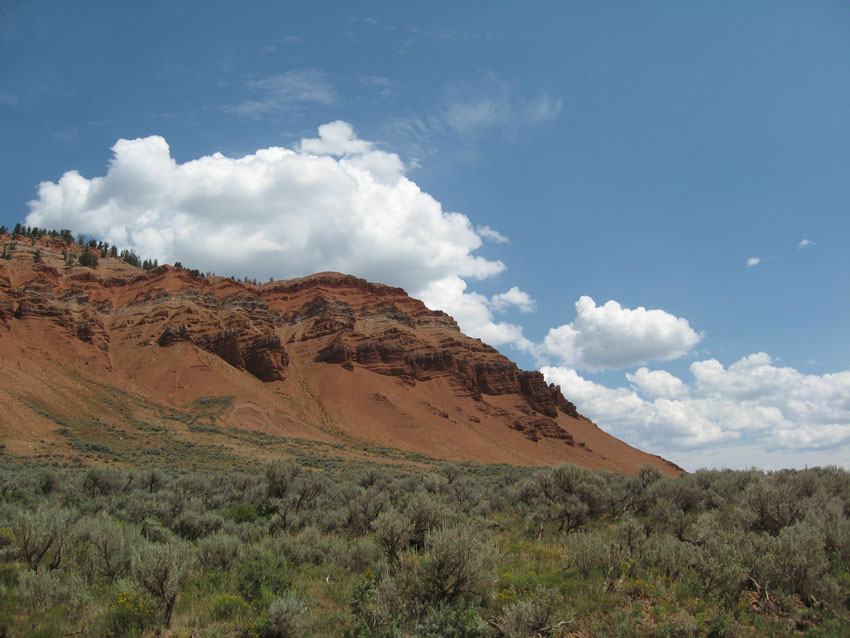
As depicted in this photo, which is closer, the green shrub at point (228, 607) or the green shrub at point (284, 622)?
the green shrub at point (284, 622)

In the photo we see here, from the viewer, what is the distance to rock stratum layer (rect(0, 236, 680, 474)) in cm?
5391

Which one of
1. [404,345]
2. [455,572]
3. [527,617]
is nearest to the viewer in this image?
[527,617]

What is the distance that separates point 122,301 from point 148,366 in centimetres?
2739

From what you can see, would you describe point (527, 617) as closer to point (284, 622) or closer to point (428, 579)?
point (428, 579)

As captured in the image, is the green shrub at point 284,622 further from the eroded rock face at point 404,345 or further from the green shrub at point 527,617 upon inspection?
the eroded rock face at point 404,345

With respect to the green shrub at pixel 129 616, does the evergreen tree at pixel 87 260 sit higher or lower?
higher

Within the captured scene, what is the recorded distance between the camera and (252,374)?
82188 mm

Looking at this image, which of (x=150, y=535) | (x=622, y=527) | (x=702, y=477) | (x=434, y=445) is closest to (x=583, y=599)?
(x=622, y=527)

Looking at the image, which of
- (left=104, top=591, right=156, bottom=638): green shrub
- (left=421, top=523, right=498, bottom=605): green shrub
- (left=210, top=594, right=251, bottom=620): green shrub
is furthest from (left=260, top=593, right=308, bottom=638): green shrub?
(left=421, top=523, right=498, bottom=605): green shrub

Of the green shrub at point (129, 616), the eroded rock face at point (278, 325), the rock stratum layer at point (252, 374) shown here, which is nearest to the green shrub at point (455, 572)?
the green shrub at point (129, 616)

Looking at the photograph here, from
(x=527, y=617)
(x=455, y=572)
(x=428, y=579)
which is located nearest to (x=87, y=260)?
(x=428, y=579)

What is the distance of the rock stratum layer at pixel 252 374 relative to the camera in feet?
177

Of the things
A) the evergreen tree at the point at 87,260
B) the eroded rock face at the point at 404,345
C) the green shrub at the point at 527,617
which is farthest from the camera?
the evergreen tree at the point at 87,260

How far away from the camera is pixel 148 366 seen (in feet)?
243
